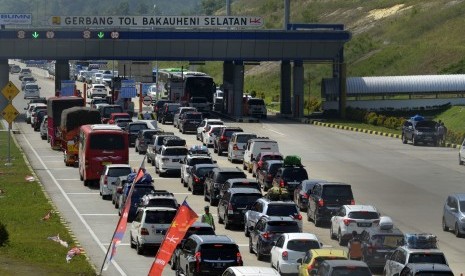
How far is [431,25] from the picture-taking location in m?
151

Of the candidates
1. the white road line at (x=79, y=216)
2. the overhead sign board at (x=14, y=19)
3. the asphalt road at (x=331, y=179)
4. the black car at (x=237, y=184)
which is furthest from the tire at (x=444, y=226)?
the overhead sign board at (x=14, y=19)

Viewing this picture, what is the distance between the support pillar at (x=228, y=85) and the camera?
106 meters

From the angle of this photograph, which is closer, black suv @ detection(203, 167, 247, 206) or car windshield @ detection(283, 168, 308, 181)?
black suv @ detection(203, 167, 247, 206)

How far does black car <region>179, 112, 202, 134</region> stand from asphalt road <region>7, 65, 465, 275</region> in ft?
5.32

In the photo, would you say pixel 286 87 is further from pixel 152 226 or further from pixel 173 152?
pixel 152 226

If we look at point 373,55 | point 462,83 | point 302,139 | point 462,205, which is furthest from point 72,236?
point 373,55

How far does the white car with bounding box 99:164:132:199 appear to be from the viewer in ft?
185

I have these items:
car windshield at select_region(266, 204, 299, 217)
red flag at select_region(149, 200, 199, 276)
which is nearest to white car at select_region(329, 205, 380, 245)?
car windshield at select_region(266, 204, 299, 217)

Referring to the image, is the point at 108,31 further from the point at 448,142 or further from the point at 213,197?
the point at 213,197

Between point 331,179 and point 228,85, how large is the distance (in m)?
44.7

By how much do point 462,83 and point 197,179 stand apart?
5181 cm

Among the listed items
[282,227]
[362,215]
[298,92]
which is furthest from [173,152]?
[298,92]

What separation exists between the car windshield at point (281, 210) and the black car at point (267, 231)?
2.09 meters

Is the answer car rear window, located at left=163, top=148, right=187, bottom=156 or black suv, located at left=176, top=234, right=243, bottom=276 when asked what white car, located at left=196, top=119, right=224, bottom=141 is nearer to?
car rear window, located at left=163, top=148, right=187, bottom=156
